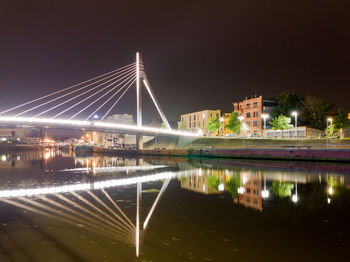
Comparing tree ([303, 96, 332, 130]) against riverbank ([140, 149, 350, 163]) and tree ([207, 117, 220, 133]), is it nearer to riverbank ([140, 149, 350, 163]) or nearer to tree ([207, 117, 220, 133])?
tree ([207, 117, 220, 133])

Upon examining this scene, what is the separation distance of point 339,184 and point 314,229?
454 inches

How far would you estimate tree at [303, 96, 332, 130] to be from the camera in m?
73.2

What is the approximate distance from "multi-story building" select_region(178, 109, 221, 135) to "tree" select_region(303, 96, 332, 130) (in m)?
28.7

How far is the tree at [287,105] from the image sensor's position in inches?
2977

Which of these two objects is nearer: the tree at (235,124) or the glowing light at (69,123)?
the glowing light at (69,123)

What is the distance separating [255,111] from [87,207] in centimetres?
7440

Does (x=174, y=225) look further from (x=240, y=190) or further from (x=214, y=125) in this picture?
(x=214, y=125)

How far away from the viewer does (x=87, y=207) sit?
12.3m

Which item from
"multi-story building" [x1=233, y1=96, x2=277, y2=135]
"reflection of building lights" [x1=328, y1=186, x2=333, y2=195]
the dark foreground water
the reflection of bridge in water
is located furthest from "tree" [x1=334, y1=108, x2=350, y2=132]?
the reflection of bridge in water

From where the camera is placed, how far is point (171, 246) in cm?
764

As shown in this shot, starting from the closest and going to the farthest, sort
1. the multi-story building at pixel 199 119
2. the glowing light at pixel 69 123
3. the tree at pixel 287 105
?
the glowing light at pixel 69 123, the tree at pixel 287 105, the multi-story building at pixel 199 119

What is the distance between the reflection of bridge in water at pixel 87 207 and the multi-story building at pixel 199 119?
3130 inches

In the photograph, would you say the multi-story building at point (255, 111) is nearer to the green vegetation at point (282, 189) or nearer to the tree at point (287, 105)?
the tree at point (287, 105)

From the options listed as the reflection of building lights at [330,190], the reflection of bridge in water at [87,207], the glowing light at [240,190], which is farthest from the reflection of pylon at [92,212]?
the reflection of building lights at [330,190]
